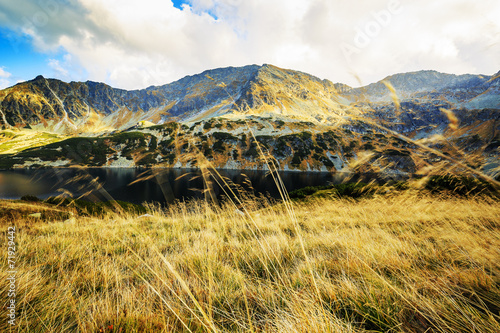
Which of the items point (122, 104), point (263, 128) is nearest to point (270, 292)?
point (263, 128)

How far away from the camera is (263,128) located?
8831 centimetres

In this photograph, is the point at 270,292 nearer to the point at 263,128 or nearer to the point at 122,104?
the point at 263,128

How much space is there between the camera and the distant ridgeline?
3377mm

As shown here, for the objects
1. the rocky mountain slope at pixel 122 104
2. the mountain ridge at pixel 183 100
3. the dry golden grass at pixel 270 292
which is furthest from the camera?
the rocky mountain slope at pixel 122 104

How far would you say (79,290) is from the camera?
1625mm

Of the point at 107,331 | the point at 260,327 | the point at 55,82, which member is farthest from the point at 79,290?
the point at 55,82

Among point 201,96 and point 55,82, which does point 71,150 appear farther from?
point 55,82

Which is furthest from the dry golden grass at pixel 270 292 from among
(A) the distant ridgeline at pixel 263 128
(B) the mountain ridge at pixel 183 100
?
(B) the mountain ridge at pixel 183 100

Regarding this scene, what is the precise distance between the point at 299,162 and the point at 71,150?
292ft

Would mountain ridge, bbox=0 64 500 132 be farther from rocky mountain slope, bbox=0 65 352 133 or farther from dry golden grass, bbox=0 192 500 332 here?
dry golden grass, bbox=0 192 500 332

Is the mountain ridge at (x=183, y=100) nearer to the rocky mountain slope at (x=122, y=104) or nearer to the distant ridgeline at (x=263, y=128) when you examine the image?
the rocky mountain slope at (x=122, y=104)

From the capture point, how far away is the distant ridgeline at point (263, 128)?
3377 millimetres

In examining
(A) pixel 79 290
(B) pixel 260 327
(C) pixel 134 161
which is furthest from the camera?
(C) pixel 134 161

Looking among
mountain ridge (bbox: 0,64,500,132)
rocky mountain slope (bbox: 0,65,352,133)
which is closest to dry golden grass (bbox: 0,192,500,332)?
mountain ridge (bbox: 0,64,500,132)
